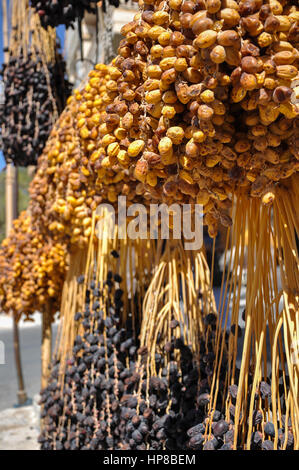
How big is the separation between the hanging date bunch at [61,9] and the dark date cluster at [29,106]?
1.08 ft

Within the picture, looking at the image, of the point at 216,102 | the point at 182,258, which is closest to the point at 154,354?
the point at 182,258

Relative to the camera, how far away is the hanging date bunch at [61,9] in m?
1.11

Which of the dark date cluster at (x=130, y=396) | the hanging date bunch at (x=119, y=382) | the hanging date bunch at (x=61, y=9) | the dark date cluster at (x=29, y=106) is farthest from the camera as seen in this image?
the dark date cluster at (x=29, y=106)

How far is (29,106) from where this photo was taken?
4.80 ft

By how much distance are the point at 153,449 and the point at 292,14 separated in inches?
32.0

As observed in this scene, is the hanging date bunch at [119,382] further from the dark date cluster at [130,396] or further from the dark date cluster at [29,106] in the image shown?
the dark date cluster at [29,106]

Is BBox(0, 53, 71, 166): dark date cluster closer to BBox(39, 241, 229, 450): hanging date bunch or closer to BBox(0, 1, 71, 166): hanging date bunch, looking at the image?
BBox(0, 1, 71, 166): hanging date bunch

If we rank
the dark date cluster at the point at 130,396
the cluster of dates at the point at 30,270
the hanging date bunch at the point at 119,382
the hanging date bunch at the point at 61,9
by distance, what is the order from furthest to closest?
1. the cluster of dates at the point at 30,270
2. the hanging date bunch at the point at 61,9
3. the hanging date bunch at the point at 119,382
4. the dark date cluster at the point at 130,396

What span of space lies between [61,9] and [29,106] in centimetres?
42

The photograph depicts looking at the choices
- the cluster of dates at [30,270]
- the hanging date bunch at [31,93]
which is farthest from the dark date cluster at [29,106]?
the cluster of dates at [30,270]

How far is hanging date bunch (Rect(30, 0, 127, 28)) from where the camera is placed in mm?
1106

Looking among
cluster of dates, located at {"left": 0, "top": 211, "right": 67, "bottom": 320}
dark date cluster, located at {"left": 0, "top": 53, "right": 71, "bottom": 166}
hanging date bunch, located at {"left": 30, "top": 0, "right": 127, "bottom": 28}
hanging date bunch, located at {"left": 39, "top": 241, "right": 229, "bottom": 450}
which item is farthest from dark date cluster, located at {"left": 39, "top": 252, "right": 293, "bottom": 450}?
hanging date bunch, located at {"left": 30, "top": 0, "right": 127, "bottom": 28}

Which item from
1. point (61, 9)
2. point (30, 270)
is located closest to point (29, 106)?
point (61, 9)

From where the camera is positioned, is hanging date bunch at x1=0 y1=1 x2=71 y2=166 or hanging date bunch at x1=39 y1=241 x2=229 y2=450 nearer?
hanging date bunch at x1=39 y1=241 x2=229 y2=450
